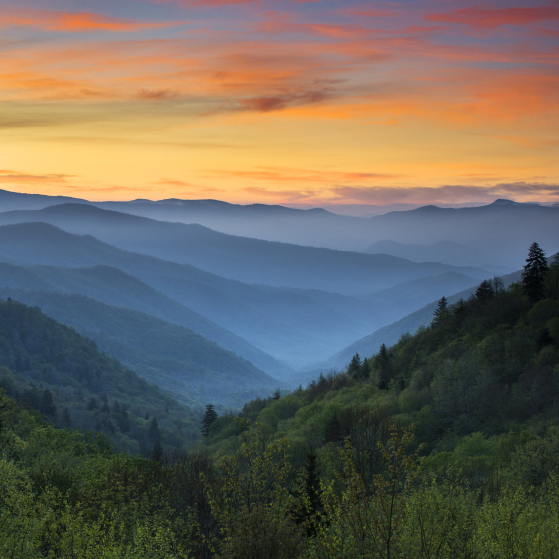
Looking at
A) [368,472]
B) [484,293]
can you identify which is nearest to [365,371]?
[484,293]

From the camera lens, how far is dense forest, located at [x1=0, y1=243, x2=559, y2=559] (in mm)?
18891

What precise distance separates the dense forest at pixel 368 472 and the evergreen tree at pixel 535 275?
0.21m

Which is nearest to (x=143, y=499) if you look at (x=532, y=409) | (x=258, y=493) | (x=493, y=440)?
(x=258, y=493)

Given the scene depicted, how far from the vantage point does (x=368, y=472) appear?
43625 millimetres

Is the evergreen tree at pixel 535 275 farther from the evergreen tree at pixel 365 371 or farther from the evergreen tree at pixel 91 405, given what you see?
the evergreen tree at pixel 91 405

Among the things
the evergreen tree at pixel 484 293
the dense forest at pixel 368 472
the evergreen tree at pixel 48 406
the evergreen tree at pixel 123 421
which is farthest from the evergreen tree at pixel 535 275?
the evergreen tree at pixel 123 421

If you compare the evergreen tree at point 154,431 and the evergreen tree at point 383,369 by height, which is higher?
the evergreen tree at point 383,369

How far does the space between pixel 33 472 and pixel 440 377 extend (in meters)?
46.8

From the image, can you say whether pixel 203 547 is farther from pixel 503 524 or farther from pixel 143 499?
pixel 503 524

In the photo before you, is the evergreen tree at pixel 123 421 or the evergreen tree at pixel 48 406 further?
the evergreen tree at pixel 123 421

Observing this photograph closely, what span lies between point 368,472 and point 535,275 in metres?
49.2

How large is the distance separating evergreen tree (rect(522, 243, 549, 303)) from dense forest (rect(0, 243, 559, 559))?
8.2 inches

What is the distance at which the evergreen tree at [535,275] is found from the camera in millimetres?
77812

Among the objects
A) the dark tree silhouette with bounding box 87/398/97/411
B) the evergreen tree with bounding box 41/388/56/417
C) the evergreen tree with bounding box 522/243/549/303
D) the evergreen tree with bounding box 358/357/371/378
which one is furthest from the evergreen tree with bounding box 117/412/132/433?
the evergreen tree with bounding box 522/243/549/303
